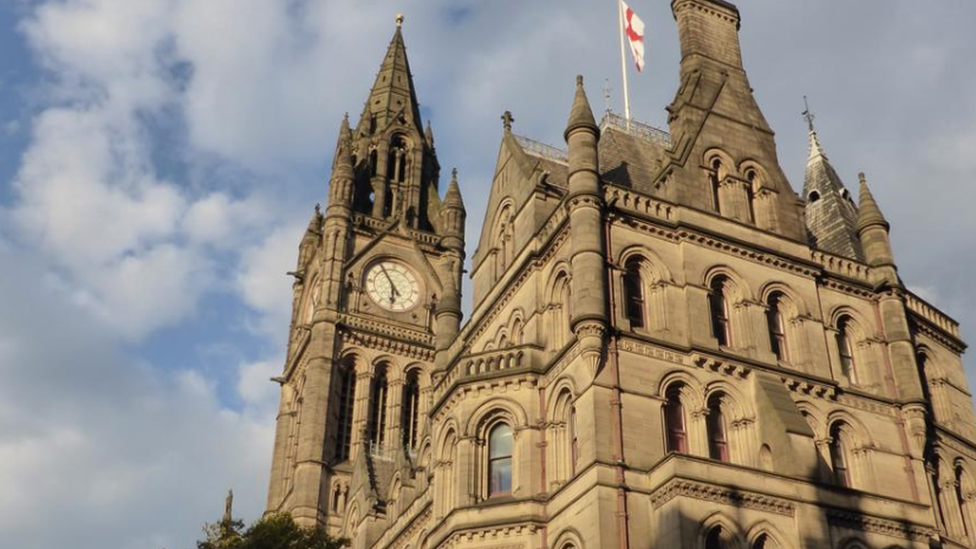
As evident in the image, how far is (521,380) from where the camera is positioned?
3102 centimetres

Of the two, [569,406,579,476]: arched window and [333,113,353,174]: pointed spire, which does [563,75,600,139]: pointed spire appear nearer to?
[569,406,579,476]: arched window

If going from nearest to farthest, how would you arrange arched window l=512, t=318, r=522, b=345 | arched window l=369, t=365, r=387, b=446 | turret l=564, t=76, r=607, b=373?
1. turret l=564, t=76, r=607, b=373
2. arched window l=512, t=318, r=522, b=345
3. arched window l=369, t=365, r=387, b=446

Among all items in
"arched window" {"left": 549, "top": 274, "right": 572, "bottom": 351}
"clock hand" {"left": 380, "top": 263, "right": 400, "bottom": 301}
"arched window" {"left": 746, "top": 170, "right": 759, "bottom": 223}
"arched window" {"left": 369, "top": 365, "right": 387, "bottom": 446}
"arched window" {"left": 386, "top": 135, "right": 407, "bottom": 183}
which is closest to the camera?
"arched window" {"left": 549, "top": 274, "right": 572, "bottom": 351}

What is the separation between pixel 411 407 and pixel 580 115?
30.3m

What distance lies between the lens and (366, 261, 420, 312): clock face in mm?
62438

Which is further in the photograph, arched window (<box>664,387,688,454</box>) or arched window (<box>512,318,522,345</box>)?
arched window (<box>512,318,522,345</box>)

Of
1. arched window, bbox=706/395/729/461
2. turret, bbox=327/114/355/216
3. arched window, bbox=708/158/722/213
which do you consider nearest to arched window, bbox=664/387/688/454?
arched window, bbox=706/395/729/461

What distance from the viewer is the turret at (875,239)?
3488cm

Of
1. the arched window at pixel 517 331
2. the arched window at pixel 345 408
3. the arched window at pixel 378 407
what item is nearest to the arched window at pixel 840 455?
the arched window at pixel 517 331

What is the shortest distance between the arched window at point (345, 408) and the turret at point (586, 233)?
96.1 feet

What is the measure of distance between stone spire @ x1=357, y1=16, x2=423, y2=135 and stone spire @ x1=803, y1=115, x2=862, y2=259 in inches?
1258

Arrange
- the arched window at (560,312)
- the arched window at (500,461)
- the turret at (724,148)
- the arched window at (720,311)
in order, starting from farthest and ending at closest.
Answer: the turret at (724,148)
the arched window at (720,311)
the arched window at (560,312)
the arched window at (500,461)

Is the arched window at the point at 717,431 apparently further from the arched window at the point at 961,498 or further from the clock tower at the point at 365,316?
the clock tower at the point at 365,316

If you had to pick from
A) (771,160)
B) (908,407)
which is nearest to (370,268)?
(771,160)
